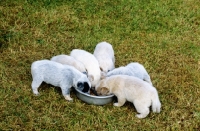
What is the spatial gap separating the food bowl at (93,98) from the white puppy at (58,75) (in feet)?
0.27

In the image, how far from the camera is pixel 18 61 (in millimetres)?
5703

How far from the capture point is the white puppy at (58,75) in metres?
4.83

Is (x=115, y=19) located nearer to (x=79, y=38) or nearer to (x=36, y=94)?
(x=79, y=38)

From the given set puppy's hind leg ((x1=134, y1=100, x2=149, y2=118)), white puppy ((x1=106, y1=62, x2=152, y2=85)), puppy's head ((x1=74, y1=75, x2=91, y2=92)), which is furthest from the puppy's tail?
puppy's head ((x1=74, y1=75, x2=91, y2=92))

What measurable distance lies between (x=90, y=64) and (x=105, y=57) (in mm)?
367

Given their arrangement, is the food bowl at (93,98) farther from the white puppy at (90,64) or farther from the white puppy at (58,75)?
the white puppy at (90,64)

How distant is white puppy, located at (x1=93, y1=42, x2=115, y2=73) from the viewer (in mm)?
5332

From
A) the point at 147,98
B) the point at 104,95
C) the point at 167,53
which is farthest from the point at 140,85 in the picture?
the point at 167,53

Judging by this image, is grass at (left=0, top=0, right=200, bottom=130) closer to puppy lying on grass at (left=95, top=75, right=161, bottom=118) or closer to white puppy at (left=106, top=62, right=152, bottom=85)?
puppy lying on grass at (left=95, top=75, right=161, bottom=118)

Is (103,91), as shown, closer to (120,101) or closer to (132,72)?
(120,101)

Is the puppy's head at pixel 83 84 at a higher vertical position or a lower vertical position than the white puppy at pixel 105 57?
lower

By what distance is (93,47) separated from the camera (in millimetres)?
6258

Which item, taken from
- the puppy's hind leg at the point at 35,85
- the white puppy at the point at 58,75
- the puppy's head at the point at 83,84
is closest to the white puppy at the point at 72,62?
the white puppy at the point at 58,75

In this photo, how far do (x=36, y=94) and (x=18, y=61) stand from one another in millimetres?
928
